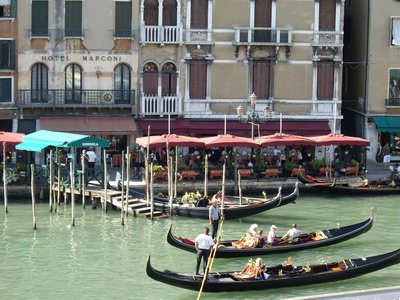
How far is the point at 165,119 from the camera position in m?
36.4

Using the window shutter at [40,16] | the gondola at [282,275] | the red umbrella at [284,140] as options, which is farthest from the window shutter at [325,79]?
the gondola at [282,275]

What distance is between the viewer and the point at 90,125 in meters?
35.5

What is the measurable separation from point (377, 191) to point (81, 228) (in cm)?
1101

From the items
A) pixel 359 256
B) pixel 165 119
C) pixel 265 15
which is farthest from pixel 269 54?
pixel 359 256

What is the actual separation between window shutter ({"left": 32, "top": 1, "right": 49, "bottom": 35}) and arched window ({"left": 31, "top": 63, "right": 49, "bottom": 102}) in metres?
1.31

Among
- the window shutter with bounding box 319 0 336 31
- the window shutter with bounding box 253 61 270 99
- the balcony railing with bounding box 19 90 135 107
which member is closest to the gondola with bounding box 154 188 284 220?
the balcony railing with bounding box 19 90 135 107

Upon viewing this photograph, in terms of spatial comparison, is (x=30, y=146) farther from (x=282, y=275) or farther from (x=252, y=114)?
(x=282, y=275)

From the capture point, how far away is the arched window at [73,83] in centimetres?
3597

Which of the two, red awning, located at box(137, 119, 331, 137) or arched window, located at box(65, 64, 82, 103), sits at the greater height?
arched window, located at box(65, 64, 82, 103)

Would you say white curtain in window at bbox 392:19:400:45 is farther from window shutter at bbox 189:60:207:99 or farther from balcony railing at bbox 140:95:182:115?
balcony railing at bbox 140:95:182:115

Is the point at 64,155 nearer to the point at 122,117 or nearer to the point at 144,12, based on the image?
the point at 122,117

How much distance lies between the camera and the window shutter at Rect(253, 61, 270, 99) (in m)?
36.7

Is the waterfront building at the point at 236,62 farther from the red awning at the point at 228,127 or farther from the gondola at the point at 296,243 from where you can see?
the gondola at the point at 296,243

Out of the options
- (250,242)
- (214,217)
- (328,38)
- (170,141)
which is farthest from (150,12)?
(250,242)
